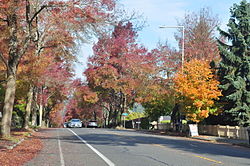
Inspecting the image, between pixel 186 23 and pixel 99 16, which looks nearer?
pixel 99 16

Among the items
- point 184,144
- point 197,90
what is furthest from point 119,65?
point 184,144

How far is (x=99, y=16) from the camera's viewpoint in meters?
18.4

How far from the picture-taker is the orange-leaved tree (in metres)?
31.5

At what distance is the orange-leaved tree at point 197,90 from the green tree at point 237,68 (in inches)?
48.4

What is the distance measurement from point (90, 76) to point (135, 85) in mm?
7737

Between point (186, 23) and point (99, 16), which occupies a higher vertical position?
point (186, 23)

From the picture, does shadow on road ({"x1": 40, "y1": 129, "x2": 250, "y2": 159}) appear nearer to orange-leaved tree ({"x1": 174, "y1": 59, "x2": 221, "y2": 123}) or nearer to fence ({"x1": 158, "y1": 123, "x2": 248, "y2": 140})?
fence ({"x1": 158, "y1": 123, "x2": 248, "y2": 140})

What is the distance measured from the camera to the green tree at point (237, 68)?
31.6 metres

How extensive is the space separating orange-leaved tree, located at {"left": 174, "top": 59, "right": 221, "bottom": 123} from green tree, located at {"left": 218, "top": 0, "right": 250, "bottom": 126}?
123 cm

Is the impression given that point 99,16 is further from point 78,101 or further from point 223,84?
point 78,101

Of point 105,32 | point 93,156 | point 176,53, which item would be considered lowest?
point 93,156

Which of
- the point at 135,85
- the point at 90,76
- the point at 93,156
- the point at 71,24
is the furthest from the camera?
the point at 90,76

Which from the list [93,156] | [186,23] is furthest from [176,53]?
[93,156]

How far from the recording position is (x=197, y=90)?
3162 centimetres
